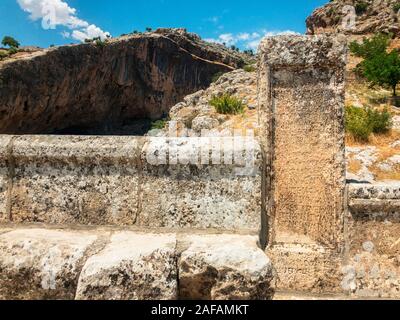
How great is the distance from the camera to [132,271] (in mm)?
1622

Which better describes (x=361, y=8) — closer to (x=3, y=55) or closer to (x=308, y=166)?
(x=3, y=55)

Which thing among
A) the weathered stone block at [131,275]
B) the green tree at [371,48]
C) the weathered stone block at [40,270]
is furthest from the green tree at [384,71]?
the weathered stone block at [40,270]

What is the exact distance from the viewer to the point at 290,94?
3.67 meters

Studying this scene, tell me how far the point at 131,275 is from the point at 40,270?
16.3 inches

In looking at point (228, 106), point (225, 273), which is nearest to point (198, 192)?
point (225, 273)

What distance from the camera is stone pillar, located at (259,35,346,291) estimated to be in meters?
3.53

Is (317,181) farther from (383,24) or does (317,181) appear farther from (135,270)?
(383,24)

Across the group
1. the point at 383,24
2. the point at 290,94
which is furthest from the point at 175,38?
the point at 290,94

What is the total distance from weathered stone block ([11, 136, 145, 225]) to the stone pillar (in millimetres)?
1617

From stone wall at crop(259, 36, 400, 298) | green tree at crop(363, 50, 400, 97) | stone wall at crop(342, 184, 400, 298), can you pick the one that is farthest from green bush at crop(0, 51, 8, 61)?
stone wall at crop(342, 184, 400, 298)

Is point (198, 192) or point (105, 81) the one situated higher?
point (105, 81)

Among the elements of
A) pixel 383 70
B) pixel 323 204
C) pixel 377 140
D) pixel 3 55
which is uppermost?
pixel 3 55

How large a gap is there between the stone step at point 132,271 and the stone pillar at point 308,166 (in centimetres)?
187

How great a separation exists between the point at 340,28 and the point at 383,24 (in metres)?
3.89
